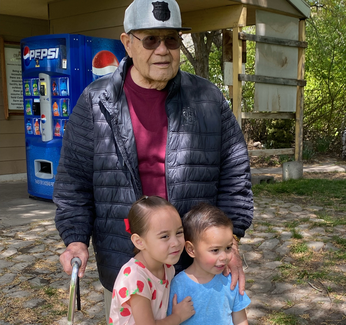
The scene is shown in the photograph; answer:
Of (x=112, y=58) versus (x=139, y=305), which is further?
(x=112, y=58)

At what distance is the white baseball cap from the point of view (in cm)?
204

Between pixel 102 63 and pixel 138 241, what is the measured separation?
208 inches

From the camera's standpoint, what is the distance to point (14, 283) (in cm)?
419

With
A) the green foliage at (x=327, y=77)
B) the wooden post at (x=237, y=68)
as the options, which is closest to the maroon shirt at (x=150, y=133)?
the wooden post at (x=237, y=68)

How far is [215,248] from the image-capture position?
2.00 meters

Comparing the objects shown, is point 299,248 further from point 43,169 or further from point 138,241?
point 43,169

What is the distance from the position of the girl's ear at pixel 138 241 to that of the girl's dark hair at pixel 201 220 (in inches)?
8.7

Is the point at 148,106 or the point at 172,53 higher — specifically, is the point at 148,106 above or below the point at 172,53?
below

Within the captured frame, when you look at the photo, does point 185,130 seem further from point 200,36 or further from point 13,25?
point 200,36

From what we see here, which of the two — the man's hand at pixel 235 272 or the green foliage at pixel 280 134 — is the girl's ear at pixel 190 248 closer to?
the man's hand at pixel 235 272

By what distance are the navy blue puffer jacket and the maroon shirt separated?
0.15 ft

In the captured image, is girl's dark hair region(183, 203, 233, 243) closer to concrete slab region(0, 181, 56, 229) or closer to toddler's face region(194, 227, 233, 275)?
toddler's face region(194, 227, 233, 275)

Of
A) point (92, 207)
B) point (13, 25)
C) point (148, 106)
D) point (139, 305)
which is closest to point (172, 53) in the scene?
point (148, 106)

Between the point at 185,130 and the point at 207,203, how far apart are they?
35cm
